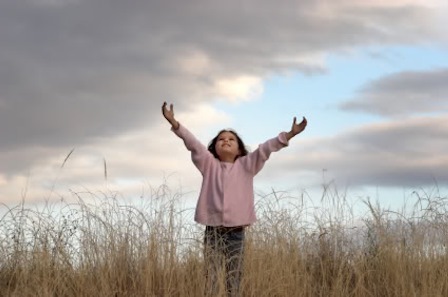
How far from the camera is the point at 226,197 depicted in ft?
20.7

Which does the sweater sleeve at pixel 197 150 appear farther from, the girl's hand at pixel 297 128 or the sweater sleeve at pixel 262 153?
the girl's hand at pixel 297 128

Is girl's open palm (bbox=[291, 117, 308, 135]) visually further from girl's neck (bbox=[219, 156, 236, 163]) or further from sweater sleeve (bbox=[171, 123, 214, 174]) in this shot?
sweater sleeve (bbox=[171, 123, 214, 174])

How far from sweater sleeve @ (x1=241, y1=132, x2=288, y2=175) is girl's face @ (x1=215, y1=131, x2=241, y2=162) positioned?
0.16 m

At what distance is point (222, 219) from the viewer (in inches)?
248

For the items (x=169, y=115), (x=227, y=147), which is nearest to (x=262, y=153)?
(x=227, y=147)

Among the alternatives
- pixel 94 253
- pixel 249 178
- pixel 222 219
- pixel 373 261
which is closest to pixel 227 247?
pixel 222 219

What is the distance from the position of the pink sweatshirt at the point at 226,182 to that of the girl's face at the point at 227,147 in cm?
10

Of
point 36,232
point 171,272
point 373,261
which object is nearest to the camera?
point 171,272

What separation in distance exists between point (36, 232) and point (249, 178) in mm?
2178

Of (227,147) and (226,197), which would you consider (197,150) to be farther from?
(226,197)

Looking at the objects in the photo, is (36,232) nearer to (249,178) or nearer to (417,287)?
(249,178)

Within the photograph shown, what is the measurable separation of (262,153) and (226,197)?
0.53 m

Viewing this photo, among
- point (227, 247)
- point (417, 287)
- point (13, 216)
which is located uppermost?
point (13, 216)

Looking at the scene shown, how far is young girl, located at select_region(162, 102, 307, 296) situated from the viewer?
628 centimetres
